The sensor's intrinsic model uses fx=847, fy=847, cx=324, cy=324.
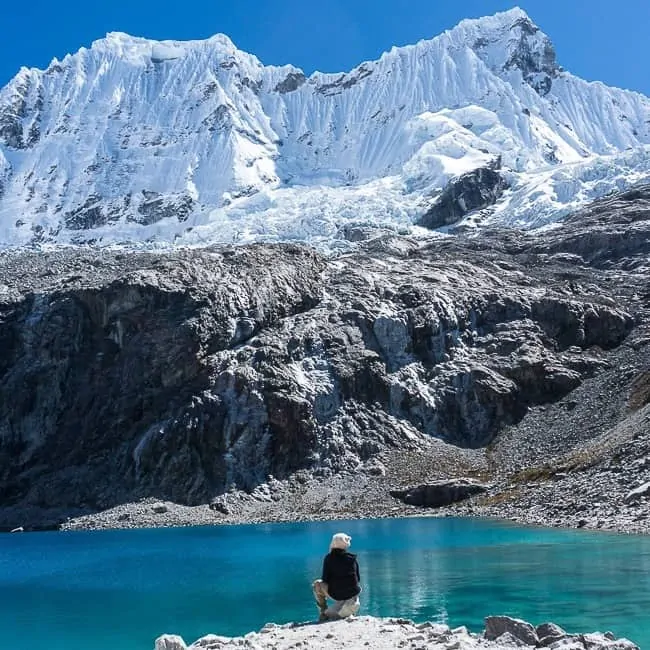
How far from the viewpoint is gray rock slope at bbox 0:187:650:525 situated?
288 ft

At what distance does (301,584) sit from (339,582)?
559 inches

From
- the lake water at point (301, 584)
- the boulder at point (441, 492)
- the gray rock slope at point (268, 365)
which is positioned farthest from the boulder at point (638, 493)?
the gray rock slope at point (268, 365)

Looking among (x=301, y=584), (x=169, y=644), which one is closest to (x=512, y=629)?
(x=169, y=644)

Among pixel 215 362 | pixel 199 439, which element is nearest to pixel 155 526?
pixel 199 439

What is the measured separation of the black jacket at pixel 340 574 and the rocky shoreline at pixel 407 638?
0.59 metres

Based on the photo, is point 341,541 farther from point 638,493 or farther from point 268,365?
point 268,365

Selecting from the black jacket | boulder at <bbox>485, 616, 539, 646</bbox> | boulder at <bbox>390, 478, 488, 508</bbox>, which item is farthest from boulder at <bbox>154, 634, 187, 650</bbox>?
boulder at <bbox>390, 478, 488, 508</bbox>

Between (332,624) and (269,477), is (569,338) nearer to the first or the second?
(269,477)

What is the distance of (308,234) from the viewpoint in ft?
623

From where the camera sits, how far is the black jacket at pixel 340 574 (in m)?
18.2

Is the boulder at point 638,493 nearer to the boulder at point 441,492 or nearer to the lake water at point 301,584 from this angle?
the lake water at point 301,584

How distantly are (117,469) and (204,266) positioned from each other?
3040cm

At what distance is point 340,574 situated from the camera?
59.7 ft

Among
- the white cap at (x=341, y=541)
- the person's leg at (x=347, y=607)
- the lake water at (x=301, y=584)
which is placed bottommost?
the lake water at (x=301, y=584)
